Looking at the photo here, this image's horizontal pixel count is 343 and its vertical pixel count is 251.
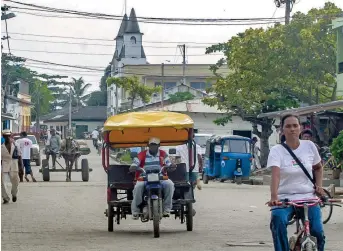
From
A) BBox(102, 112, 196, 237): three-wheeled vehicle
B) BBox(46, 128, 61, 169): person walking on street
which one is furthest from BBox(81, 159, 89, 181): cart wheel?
BBox(102, 112, 196, 237): three-wheeled vehicle

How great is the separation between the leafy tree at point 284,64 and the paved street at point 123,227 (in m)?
15.0

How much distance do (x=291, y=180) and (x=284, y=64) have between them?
31.5 metres

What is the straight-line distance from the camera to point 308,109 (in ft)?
97.7

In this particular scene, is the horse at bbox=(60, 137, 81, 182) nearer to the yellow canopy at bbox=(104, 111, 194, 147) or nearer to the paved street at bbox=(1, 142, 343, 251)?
the paved street at bbox=(1, 142, 343, 251)

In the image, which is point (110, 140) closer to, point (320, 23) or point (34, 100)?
point (320, 23)

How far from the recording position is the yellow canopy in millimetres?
16500

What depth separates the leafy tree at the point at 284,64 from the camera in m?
40.2

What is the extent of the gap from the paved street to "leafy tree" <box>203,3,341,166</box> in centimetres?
1503

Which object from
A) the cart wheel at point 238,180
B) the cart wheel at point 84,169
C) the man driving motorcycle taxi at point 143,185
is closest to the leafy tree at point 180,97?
the cart wheel at point 238,180

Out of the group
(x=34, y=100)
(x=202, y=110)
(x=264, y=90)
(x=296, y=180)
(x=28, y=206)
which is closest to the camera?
(x=296, y=180)

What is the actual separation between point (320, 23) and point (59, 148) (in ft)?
41.4

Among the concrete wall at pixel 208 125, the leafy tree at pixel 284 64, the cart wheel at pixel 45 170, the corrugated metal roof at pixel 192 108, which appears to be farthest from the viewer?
the concrete wall at pixel 208 125

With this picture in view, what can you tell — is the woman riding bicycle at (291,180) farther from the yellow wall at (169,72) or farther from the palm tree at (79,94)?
the palm tree at (79,94)

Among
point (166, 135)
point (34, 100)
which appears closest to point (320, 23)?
point (166, 135)
